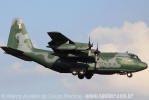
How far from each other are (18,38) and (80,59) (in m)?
9.40

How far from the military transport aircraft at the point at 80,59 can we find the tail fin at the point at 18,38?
1.84 metres

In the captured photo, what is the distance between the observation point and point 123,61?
137ft

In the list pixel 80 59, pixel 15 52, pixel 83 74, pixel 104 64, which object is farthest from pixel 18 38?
pixel 104 64

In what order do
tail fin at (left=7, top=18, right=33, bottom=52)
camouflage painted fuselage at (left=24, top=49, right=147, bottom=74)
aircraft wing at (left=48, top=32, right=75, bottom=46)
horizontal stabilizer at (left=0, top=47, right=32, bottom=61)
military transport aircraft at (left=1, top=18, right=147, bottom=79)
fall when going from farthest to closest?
1. tail fin at (left=7, top=18, right=33, bottom=52)
2. horizontal stabilizer at (left=0, top=47, right=32, bottom=61)
3. camouflage painted fuselage at (left=24, top=49, right=147, bottom=74)
4. military transport aircraft at (left=1, top=18, right=147, bottom=79)
5. aircraft wing at (left=48, top=32, right=75, bottom=46)

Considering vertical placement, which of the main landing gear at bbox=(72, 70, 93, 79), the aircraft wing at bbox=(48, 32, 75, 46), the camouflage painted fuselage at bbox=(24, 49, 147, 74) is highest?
the aircraft wing at bbox=(48, 32, 75, 46)

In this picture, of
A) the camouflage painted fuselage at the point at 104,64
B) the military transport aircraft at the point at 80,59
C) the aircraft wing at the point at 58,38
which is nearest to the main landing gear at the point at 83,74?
the military transport aircraft at the point at 80,59

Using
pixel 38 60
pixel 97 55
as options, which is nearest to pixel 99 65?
pixel 97 55

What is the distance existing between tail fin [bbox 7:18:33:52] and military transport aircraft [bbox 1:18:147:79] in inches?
72.3

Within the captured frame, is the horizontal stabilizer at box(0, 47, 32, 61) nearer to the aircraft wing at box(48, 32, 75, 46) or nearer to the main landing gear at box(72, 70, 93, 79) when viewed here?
the aircraft wing at box(48, 32, 75, 46)

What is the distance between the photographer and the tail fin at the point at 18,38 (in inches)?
1822

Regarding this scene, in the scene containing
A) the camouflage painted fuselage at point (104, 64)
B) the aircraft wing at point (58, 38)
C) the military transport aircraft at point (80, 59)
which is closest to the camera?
the aircraft wing at point (58, 38)

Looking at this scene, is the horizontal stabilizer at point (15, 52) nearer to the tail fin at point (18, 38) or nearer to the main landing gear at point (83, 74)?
the tail fin at point (18, 38)

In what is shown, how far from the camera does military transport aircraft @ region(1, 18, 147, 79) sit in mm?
39812

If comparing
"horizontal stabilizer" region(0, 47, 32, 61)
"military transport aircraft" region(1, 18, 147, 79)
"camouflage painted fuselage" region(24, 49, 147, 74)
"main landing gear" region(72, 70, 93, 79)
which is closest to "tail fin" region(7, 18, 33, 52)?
"horizontal stabilizer" region(0, 47, 32, 61)
